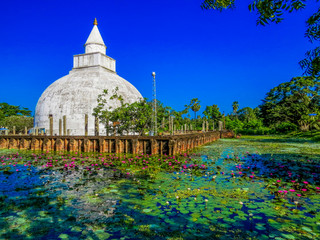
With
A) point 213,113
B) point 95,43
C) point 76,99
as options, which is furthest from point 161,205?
point 213,113

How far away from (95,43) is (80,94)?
540 inches

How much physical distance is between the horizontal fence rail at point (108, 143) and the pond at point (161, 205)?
5.50 m

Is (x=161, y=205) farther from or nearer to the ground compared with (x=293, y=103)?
nearer to the ground

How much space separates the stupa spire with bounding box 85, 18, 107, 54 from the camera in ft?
129

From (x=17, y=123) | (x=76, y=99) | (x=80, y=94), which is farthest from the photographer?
(x=17, y=123)

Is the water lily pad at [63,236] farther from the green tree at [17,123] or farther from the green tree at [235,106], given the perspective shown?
the green tree at [235,106]

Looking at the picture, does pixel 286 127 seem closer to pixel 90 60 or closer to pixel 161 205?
pixel 90 60

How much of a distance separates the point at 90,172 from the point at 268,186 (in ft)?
21.8

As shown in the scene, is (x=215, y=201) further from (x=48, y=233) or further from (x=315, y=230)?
(x=48, y=233)

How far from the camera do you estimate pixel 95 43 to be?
129ft

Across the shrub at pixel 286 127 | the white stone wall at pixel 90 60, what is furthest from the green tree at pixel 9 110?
the shrub at pixel 286 127

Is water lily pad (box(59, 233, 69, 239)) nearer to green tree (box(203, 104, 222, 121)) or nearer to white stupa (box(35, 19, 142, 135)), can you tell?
white stupa (box(35, 19, 142, 135))

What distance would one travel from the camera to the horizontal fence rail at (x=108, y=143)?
13.9 meters

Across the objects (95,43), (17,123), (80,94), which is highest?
(95,43)
